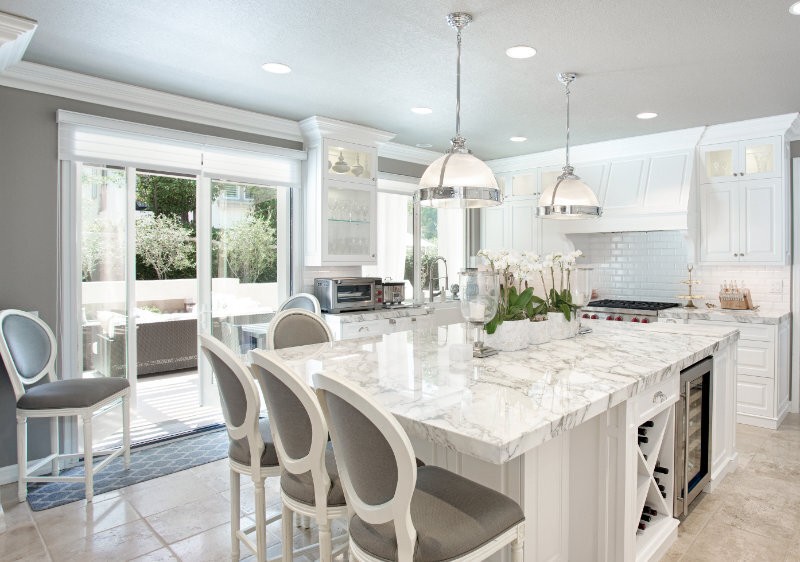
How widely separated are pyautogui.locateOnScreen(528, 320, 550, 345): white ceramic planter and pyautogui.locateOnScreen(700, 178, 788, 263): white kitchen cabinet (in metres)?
2.95

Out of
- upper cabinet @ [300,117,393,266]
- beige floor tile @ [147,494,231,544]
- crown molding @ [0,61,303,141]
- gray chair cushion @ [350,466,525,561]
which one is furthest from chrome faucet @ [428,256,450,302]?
gray chair cushion @ [350,466,525,561]

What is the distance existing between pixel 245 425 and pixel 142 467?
6.39ft

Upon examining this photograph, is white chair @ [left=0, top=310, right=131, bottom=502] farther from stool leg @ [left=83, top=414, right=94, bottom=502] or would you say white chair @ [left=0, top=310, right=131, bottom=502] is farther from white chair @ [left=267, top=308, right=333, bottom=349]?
white chair @ [left=267, top=308, right=333, bottom=349]

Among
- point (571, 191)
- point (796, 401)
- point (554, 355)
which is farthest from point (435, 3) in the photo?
point (796, 401)

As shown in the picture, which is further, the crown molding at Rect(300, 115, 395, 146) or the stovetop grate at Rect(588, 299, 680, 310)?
the stovetop grate at Rect(588, 299, 680, 310)

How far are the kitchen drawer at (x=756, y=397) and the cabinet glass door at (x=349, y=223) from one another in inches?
133

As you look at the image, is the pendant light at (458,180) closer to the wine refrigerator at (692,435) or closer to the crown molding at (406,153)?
the wine refrigerator at (692,435)

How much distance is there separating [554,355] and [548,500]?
0.71m

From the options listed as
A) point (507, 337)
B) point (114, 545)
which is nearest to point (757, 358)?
point (507, 337)

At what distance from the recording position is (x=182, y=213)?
4141 millimetres

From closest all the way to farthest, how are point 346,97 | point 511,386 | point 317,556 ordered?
point 511,386, point 317,556, point 346,97

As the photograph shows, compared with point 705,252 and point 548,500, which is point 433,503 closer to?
point 548,500

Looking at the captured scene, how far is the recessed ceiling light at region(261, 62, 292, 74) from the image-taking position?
317cm

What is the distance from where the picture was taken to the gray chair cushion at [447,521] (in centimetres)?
134
